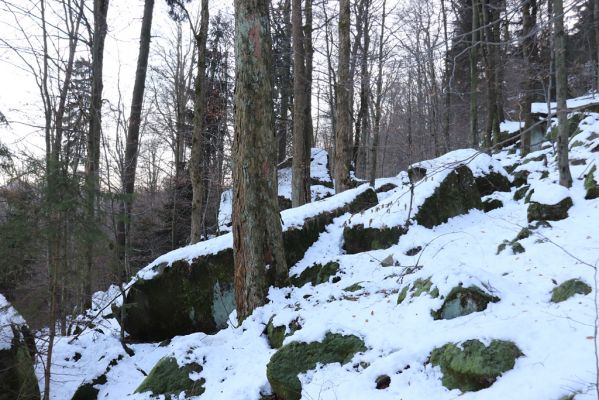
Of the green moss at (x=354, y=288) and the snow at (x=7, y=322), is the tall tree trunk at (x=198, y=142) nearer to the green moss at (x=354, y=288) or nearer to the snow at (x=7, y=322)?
the snow at (x=7, y=322)

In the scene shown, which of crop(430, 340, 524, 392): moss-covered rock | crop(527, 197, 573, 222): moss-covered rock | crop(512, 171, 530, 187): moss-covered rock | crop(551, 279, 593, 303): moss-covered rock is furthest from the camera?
crop(512, 171, 530, 187): moss-covered rock

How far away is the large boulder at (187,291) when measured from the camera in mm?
6840

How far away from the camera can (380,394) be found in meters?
3.19

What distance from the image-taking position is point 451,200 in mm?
7941

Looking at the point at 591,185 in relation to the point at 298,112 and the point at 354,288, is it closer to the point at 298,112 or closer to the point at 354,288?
→ the point at 354,288

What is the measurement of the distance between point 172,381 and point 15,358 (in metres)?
2.43

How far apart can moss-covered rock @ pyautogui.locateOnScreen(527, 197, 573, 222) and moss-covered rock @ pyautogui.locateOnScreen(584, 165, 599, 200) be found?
1.83 feet

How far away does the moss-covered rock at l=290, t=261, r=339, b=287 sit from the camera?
647 cm

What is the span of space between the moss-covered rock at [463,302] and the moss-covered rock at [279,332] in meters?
1.76

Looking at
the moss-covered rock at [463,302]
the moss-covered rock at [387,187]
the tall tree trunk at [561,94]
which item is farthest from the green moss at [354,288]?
the moss-covered rock at [387,187]

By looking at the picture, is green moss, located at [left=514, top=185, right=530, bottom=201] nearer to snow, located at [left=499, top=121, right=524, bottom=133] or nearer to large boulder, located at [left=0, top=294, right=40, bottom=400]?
snow, located at [left=499, top=121, right=524, bottom=133]

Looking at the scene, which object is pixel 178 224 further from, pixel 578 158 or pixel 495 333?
pixel 495 333

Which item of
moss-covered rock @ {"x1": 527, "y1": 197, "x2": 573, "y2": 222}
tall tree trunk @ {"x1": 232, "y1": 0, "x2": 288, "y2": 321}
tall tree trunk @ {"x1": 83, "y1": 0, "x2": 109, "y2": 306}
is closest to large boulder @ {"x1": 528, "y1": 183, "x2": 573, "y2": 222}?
moss-covered rock @ {"x1": 527, "y1": 197, "x2": 573, "y2": 222}

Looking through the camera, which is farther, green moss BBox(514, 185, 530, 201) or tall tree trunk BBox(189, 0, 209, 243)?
tall tree trunk BBox(189, 0, 209, 243)
